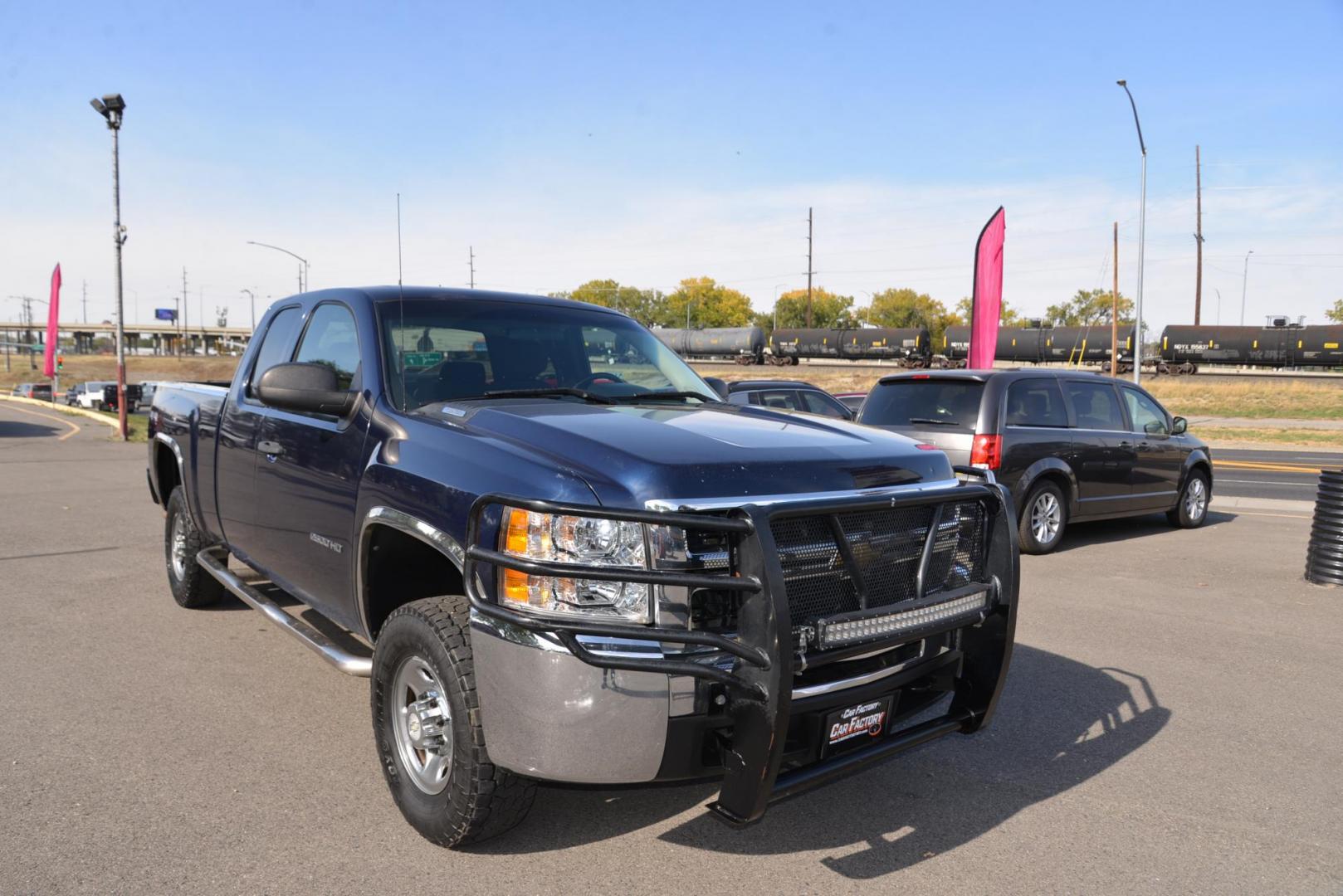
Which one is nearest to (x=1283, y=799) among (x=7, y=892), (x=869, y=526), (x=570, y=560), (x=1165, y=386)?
(x=869, y=526)

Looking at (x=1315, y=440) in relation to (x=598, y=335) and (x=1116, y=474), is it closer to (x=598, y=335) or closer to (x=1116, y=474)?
(x=1116, y=474)

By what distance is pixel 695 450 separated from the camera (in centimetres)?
309

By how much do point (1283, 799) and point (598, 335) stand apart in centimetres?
348

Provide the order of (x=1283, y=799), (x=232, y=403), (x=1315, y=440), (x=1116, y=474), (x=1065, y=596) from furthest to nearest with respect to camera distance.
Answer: (x=1315, y=440) < (x=1116, y=474) < (x=1065, y=596) < (x=232, y=403) < (x=1283, y=799)

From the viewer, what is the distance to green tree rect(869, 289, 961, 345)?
115 metres

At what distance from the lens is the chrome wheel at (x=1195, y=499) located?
36.4 feet

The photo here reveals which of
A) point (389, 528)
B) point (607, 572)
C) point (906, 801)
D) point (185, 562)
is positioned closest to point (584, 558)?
point (607, 572)

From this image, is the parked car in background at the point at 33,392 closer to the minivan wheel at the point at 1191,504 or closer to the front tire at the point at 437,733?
the minivan wheel at the point at 1191,504

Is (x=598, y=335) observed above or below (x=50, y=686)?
above

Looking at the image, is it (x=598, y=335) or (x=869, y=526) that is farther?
(x=598, y=335)

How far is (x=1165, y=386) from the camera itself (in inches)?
1716

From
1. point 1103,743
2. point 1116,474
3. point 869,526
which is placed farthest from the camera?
point 1116,474

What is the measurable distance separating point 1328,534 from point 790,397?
23.2ft

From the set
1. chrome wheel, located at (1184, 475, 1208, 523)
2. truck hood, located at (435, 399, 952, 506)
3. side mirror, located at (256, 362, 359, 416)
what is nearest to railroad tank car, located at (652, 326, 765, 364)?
chrome wheel, located at (1184, 475, 1208, 523)
